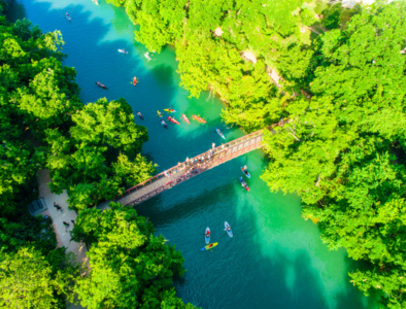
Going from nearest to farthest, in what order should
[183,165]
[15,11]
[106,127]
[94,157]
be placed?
[94,157]
[106,127]
[183,165]
[15,11]

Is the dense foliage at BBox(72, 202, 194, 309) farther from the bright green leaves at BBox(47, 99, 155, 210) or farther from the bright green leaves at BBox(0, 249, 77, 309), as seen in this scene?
the bright green leaves at BBox(47, 99, 155, 210)

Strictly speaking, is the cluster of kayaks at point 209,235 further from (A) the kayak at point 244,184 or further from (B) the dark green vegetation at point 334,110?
(B) the dark green vegetation at point 334,110

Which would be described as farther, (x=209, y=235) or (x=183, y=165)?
(x=183, y=165)

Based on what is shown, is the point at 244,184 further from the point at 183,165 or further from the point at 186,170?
the point at 183,165

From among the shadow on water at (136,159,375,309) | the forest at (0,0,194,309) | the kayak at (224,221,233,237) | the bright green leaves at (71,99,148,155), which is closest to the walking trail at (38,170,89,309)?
the forest at (0,0,194,309)

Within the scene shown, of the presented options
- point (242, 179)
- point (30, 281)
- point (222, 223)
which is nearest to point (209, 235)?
point (222, 223)

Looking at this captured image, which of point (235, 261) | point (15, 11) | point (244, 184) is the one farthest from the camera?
point (15, 11)
